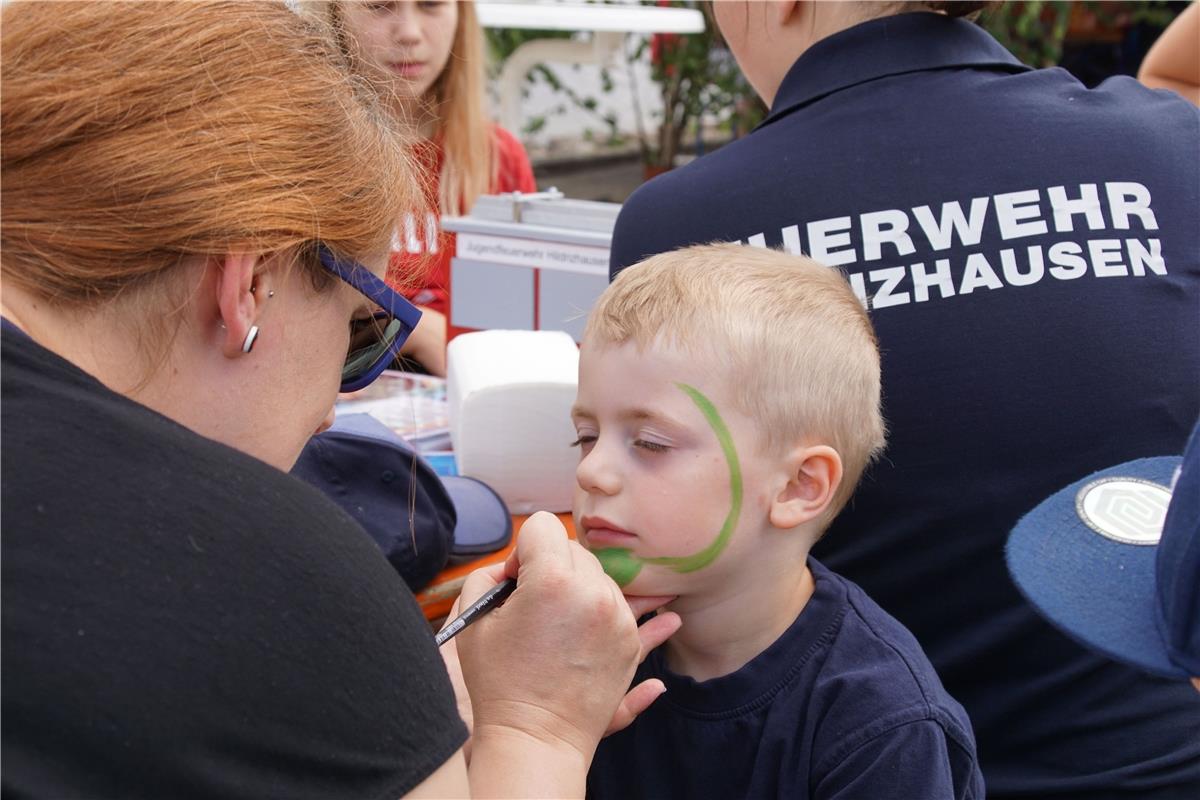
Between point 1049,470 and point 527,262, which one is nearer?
point 1049,470

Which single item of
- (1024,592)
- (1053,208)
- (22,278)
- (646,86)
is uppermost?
(22,278)

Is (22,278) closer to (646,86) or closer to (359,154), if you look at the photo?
(359,154)

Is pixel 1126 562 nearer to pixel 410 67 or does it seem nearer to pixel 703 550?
pixel 703 550

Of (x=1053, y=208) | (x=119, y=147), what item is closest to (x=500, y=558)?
(x=1053, y=208)

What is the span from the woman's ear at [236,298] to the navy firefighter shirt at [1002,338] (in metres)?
0.72

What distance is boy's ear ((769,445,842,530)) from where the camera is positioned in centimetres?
138

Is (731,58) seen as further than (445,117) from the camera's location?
Yes

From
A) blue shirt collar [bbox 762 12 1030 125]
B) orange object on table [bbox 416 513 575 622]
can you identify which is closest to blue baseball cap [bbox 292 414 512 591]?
orange object on table [bbox 416 513 575 622]

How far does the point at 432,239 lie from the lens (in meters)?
1.43

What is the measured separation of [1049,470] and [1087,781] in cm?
37

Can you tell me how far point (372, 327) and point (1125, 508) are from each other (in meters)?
0.78

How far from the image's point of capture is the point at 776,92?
1.82 meters

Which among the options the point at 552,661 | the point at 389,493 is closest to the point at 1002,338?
the point at 552,661

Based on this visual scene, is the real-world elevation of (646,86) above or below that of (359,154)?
below
